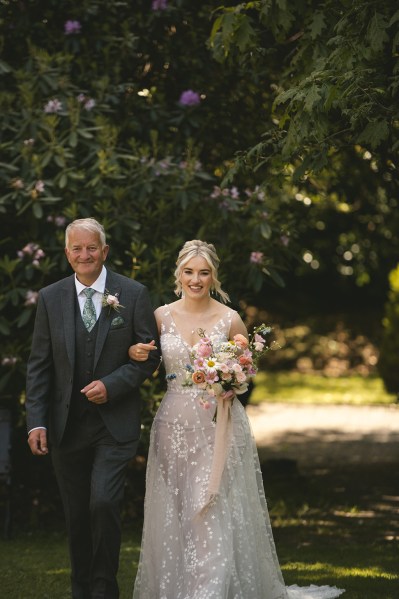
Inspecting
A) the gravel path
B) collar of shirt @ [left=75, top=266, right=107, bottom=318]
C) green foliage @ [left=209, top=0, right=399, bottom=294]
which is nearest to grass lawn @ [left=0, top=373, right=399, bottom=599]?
the gravel path

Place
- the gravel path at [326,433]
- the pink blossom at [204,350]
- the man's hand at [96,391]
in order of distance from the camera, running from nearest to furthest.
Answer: the man's hand at [96,391]
the pink blossom at [204,350]
the gravel path at [326,433]

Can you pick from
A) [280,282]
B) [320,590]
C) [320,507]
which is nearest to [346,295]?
[320,507]

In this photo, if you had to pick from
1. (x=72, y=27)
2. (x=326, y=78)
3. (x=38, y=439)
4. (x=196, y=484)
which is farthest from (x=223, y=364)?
(x=72, y=27)

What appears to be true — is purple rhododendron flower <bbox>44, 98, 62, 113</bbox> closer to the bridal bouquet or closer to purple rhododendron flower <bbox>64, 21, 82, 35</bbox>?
→ purple rhododendron flower <bbox>64, 21, 82, 35</bbox>

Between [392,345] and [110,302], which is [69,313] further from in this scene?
[392,345]

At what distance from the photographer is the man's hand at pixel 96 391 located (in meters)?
5.07

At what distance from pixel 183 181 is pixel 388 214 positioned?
5.28 m

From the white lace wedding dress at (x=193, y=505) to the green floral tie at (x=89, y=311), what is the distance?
19.8 inches

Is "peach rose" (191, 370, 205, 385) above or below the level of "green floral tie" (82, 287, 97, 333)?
below

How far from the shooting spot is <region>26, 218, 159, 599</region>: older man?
202 inches

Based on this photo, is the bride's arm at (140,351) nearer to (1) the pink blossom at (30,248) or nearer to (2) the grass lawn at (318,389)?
(1) the pink blossom at (30,248)

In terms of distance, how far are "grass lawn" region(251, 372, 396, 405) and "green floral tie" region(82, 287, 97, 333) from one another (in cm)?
1107

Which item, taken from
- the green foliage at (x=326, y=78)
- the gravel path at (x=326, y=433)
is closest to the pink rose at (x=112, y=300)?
the green foliage at (x=326, y=78)

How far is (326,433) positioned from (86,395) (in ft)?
29.2
